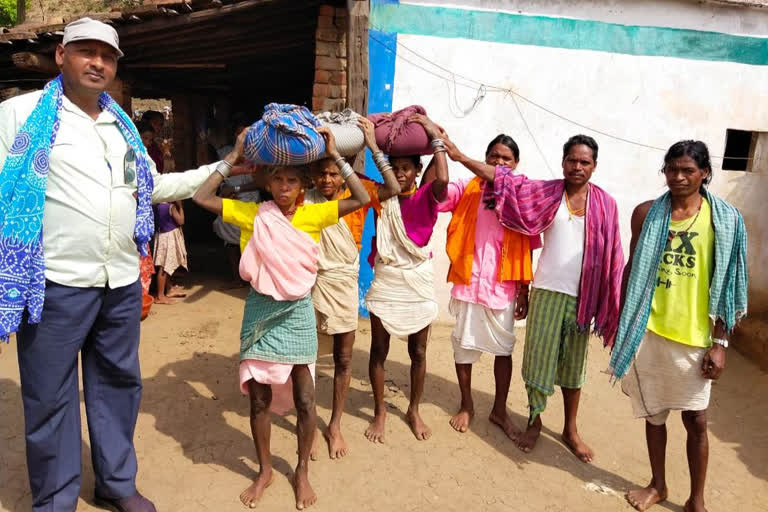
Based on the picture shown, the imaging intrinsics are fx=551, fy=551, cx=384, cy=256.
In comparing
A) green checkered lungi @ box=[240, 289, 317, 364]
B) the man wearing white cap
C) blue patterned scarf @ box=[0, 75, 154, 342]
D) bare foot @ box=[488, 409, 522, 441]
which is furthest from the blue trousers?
bare foot @ box=[488, 409, 522, 441]

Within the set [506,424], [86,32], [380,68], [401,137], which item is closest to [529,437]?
[506,424]

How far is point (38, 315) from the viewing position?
7.02 ft

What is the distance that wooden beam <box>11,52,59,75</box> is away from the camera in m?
5.05

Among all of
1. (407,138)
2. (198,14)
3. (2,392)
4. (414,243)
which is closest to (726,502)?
(414,243)

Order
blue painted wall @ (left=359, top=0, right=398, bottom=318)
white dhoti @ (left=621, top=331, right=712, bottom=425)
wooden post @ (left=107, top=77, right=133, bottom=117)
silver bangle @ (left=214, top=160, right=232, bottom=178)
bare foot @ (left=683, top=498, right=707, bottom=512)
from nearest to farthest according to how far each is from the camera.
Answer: silver bangle @ (left=214, top=160, right=232, bottom=178)
white dhoti @ (left=621, top=331, right=712, bottom=425)
bare foot @ (left=683, top=498, right=707, bottom=512)
blue painted wall @ (left=359, top=0, right=398, bottom=318)
wooden post @ (left=107, top=77, right=133, bottom=117)

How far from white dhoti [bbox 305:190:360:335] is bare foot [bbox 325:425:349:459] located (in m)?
0.58

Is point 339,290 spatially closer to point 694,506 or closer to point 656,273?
point 656,273

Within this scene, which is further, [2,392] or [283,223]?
[2,392]

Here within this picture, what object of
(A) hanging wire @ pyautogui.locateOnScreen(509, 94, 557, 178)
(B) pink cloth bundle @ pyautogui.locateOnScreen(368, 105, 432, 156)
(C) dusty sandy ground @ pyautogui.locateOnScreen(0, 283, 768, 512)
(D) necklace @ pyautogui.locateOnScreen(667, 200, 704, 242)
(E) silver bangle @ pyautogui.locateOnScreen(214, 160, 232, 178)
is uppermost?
(A) hanging wire @ pyautogui.locateOnScreen(509, 94, 557, 178)

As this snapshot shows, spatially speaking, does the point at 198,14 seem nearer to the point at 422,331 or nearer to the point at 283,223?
the point at 283,223

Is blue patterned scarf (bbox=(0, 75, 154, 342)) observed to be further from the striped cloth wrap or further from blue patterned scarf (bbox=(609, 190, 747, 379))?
blue patterned scarf (bbox=(609, 190, 747, 379))

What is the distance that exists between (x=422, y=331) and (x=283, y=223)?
1.16 m

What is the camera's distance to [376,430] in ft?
10.9

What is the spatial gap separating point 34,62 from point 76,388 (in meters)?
4.12
